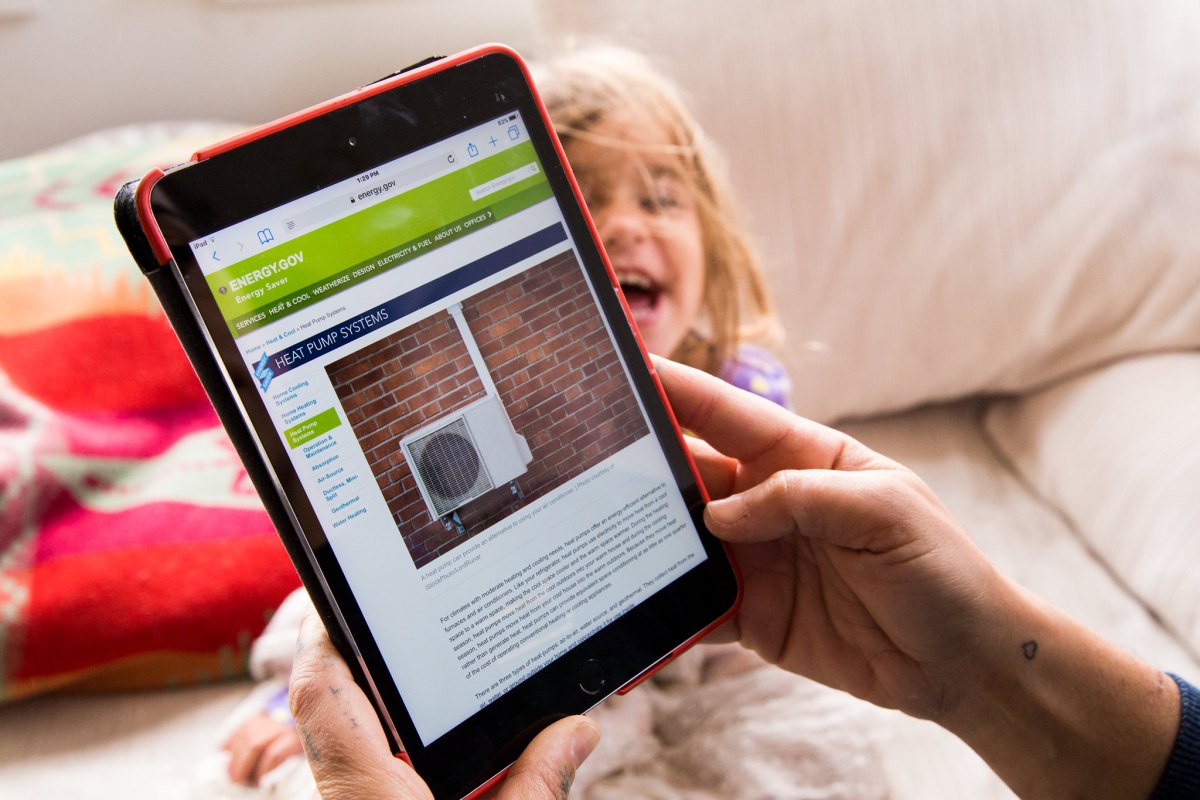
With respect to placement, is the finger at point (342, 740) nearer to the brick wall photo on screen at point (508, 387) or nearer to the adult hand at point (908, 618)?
the brick wall photo on screen at point (508, 387)

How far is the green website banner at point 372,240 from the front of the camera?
19.8 inches

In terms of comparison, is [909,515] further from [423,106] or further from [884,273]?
[884,273]

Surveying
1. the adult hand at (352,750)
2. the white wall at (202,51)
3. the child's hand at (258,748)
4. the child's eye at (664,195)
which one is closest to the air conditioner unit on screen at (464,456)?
the adult hand at (352,750)

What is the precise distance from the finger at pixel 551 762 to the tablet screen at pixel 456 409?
0.04 m

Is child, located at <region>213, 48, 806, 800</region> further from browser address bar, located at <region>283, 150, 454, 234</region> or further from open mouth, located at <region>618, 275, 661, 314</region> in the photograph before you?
browser address bar, located at <region>283, 150, 454, 234</region>

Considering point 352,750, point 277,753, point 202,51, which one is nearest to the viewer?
point 352,750

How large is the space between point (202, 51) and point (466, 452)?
2.87 ft

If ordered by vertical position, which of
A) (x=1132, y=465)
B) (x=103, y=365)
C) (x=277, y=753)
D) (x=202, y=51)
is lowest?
(x=1132, y=465)

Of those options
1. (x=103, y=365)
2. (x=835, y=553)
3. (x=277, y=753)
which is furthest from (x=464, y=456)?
(x=103, y=365)

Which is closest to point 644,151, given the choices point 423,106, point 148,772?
point 423,106

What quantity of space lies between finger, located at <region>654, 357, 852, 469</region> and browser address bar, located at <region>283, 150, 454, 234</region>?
20 centimetres

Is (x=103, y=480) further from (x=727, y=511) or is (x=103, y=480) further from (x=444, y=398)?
(x=727, y=511)

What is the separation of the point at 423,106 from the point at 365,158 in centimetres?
5

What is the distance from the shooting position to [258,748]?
0.77 meters
